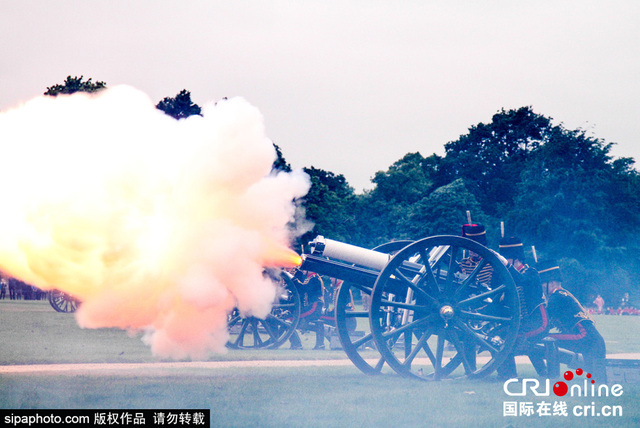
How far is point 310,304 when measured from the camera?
18.7 m

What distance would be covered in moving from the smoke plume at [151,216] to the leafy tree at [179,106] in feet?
90.7

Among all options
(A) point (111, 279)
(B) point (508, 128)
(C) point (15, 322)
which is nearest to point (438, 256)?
(A) point (111, 279)

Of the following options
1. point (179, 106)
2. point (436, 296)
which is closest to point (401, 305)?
point (436, 296)

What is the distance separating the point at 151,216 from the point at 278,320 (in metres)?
5.98

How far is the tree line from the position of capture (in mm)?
54312

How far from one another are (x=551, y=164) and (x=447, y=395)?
48384 mm

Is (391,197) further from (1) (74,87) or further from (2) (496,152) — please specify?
(1) (74,87)

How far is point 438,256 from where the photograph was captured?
12.6m

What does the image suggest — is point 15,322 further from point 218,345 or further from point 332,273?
point 332,273

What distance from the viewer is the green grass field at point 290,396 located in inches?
344

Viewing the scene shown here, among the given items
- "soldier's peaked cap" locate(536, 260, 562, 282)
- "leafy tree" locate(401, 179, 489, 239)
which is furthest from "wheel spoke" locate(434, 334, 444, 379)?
"leafy tree" locate(401, 179, 489, 239)

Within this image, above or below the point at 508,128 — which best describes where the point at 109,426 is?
below

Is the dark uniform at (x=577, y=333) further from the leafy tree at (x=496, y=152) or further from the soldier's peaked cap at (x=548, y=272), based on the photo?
the leafy tree at (x=496, y=152)

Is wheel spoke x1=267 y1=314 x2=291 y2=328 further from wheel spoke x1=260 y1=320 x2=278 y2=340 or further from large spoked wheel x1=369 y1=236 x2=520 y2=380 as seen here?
large spoked wheel x1=369 y1=236 x2=520 y2=380
